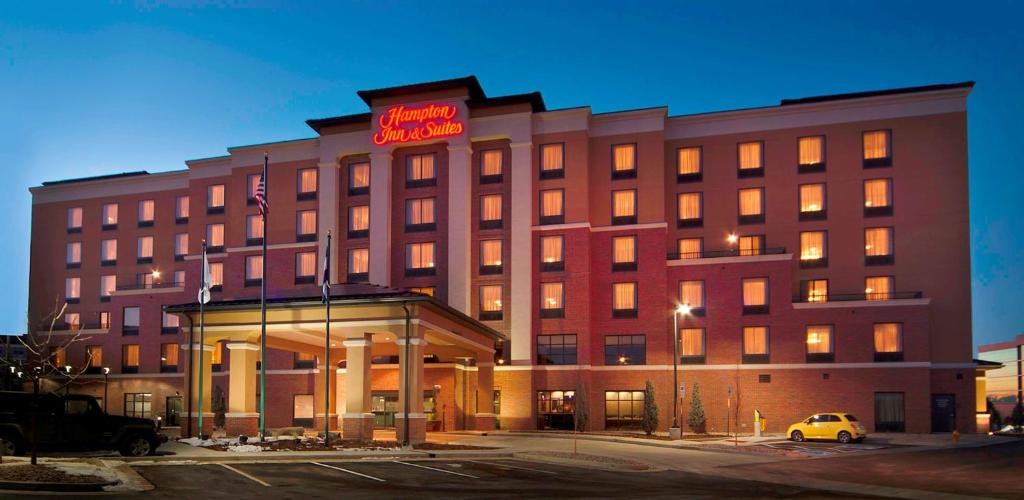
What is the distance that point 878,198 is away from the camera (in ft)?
190

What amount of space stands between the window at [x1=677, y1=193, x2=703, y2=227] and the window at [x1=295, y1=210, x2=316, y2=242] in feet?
90.1

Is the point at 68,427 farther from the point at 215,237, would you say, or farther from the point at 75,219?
the point at 75,219

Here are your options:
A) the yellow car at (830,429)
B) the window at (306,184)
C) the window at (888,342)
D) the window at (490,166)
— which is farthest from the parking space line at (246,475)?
the window at (888,342)

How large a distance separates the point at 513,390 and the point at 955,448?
26.6 m

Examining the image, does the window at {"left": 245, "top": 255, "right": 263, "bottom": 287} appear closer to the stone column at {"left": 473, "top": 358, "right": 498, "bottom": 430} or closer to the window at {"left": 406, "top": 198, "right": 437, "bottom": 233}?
the window at {"left": 406, "top": 198, "right": 437, "bottom": 233}

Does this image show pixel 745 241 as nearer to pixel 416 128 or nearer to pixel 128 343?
pixel 416 128

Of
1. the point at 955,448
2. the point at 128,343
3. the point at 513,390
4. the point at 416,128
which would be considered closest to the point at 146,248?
the point at 128,343

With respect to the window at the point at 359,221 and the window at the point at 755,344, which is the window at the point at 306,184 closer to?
the window at the point at 359,221

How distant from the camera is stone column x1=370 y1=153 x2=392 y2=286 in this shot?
61656mm

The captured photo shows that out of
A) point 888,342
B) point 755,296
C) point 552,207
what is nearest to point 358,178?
point 552,207

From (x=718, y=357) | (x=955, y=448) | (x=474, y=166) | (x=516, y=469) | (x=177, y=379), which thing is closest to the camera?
(x=516, y=469)

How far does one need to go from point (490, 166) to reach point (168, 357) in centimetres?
3262

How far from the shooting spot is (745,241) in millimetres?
59906

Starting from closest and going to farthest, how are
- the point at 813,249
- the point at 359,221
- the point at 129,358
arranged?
the point at 813,249, the point at 359,221, the point at 129,358
